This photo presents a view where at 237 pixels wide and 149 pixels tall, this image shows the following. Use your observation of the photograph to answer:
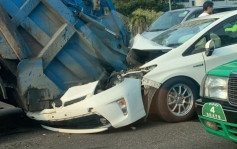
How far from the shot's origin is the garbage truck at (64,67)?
570 centimetres

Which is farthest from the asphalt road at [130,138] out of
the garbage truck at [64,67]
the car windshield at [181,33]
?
the car windshield at [181,33]

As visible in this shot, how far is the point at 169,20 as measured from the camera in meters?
11.9

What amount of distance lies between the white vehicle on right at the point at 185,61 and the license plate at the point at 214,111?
175cm

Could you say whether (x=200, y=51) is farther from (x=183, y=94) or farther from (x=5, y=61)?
(x=5, y=61)

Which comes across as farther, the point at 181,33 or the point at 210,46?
the point at 181,33

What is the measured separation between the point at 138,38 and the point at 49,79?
5.79ft

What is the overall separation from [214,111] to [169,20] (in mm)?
8024

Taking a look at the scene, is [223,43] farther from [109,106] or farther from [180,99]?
[109,106]

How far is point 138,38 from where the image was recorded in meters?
6.81

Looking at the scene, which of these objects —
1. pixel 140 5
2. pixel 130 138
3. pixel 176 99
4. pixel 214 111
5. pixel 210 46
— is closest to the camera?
pixel 214 111

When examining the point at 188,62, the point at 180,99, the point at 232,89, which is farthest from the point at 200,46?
the point at 232,89

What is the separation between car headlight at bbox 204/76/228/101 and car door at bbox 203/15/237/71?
193 centimetres

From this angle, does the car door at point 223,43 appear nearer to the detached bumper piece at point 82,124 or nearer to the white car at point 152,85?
the white car at point 152,85

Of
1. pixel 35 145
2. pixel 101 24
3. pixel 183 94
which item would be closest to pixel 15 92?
pixel 35 145
